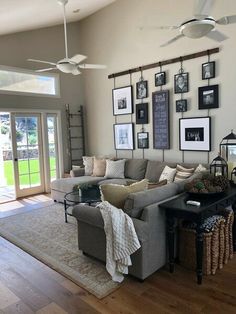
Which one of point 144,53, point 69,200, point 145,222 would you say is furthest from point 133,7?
point 145,222

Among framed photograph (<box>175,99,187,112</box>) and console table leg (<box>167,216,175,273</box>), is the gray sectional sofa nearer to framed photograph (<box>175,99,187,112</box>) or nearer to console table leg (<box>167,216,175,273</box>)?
console table leg (<box>167,216,175,273</box>)

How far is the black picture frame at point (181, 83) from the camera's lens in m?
4.92

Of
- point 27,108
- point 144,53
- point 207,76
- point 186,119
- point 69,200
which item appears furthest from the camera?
point 27,108

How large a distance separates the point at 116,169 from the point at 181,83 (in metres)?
2.21

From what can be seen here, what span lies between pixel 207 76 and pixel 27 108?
396 cm

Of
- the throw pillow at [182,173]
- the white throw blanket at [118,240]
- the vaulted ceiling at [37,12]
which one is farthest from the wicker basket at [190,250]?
the vaulted ceiling at [37,12]

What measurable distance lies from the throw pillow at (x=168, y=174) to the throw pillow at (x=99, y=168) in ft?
5.11

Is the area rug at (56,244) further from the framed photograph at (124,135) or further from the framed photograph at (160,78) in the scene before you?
the framed photograph at (160,78)

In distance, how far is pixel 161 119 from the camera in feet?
17.7

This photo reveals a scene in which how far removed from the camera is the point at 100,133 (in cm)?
687

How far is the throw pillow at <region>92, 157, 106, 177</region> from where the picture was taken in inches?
235

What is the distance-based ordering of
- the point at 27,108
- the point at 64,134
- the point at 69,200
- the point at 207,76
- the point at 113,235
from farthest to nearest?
the point at 64,134
the point at 27,108
the point at 207,76
the point at 69,200
the point at 113,235

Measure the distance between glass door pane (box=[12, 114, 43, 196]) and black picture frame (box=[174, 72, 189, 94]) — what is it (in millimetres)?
3355

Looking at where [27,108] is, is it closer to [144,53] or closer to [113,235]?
[144,53]
